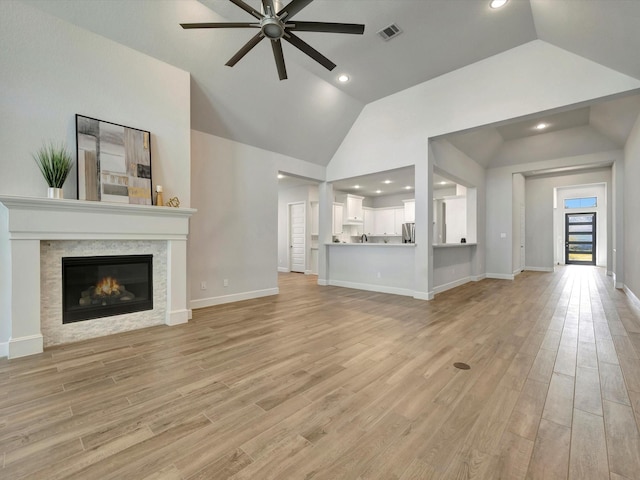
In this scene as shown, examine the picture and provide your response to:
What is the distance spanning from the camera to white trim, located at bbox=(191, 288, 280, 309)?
14.5 feet

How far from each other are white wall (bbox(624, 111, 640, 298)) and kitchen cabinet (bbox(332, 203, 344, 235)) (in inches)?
249

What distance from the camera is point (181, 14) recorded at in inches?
124

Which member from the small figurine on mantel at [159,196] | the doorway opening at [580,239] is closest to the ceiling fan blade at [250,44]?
the small figurine on mantel at [159,196]

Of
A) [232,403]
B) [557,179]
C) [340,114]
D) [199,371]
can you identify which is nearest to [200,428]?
[232,403]

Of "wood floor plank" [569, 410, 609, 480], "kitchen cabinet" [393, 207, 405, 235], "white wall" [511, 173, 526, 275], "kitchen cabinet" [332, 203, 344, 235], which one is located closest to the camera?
"wood floor plank" [569, 410, 609, 480]

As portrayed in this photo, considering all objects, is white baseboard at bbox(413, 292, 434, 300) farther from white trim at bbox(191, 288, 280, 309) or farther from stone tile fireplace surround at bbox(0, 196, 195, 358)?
stone tile fireplace surround at bbox(0, 196, 195, 358)

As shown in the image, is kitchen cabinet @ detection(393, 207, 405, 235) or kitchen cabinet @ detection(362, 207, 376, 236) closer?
kitchen cabinet @ detection(393, 207, 405, 235)

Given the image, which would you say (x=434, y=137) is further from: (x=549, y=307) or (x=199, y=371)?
(x=199, y=371)

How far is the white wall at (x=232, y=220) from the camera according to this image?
4414mm

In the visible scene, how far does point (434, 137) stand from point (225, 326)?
4473 mm

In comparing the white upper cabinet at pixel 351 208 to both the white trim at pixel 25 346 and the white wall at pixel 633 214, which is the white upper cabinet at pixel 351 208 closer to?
the white wall at pixel 633 214

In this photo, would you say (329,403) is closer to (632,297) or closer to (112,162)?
(112,162)

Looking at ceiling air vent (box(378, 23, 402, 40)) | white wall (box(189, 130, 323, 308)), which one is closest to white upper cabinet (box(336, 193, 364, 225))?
white wall (box(189, 130, 323, 308))

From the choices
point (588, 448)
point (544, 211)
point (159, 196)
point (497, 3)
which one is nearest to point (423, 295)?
point (588, 448)
